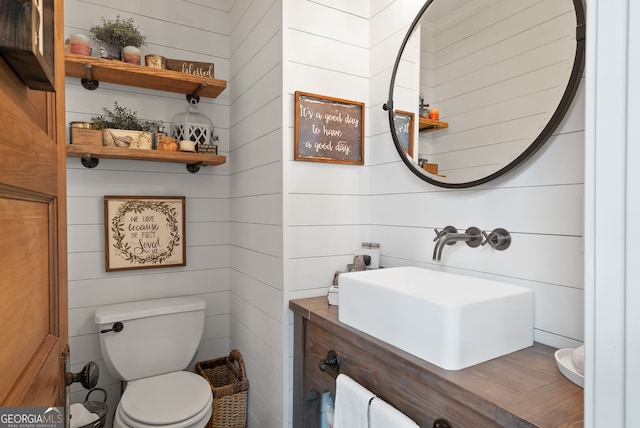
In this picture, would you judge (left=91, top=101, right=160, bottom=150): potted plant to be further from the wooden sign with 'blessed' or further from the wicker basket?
the wicker basket

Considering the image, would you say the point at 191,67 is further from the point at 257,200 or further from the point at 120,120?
the point at 257,200

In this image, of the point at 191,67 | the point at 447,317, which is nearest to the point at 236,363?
the point at 447,317

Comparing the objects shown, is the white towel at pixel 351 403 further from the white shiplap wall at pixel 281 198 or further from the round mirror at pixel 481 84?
the round mirror at pixel 481 84

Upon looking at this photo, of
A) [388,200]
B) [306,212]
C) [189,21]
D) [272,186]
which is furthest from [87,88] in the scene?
[388,200]

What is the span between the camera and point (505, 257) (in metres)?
1.17

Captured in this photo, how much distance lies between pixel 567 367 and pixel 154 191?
209cm

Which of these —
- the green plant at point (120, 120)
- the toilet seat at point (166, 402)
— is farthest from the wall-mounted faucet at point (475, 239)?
the green plant at point (120, 120)

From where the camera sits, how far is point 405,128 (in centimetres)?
153

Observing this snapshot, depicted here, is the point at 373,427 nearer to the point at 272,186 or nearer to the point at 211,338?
the point at 272,186

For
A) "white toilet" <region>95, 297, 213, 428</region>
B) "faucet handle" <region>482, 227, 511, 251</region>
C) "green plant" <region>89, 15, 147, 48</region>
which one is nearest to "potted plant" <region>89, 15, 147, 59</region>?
"green plant" <region>89, 15, 147, 48</region>

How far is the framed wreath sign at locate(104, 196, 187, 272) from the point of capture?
6.57 feet

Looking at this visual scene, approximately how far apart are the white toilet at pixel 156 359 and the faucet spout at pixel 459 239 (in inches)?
48.5

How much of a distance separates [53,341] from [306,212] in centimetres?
103

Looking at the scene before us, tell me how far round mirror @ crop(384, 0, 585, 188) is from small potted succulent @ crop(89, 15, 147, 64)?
1405mm
